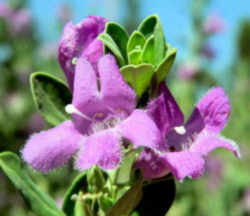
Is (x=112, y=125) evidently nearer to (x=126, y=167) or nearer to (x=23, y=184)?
(x=23, y=184)

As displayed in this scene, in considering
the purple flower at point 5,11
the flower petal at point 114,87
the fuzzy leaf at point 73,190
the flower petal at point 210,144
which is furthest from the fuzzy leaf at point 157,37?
the purple flower at point 5,11

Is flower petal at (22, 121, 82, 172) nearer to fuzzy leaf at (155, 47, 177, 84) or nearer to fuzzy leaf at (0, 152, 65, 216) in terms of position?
fuzzy leaf at (0, 152, 65, 216)

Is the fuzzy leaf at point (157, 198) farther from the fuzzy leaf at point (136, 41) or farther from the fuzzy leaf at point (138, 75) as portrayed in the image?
the fuzzy leaf at point (136, 41)

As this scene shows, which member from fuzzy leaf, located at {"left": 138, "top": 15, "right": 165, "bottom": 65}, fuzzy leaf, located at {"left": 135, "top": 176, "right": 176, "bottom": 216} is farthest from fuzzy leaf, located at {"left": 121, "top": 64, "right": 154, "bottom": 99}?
fuzzy leaf, located at {"left": 135, "top": 176, "right": 176, "bottom": 216}

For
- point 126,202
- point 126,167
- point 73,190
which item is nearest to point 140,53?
point 126,202

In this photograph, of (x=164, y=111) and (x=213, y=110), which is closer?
(x=164, y=111)
